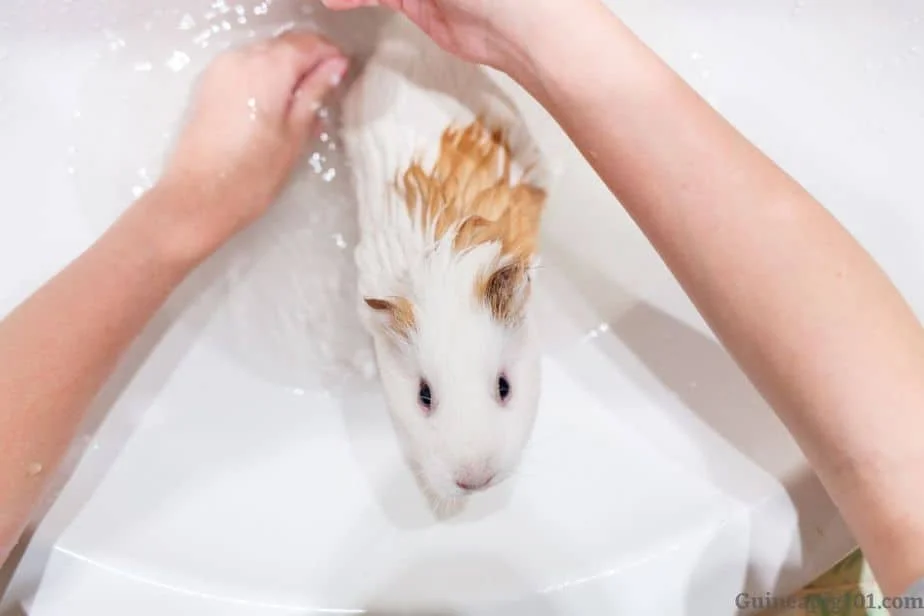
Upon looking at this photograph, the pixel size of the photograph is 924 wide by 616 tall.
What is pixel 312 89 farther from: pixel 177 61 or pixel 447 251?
pixel 447 251

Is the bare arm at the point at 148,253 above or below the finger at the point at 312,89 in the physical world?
below

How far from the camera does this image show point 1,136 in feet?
2.80

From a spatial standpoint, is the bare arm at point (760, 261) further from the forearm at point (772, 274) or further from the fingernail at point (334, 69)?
the fingernail at point (334, 69)

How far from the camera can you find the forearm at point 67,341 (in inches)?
25.3

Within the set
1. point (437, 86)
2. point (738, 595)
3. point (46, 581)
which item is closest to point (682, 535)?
point (738, 595)

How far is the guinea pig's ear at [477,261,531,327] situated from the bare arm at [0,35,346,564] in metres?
0.30

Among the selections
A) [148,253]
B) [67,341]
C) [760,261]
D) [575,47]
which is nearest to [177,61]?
[148,253]

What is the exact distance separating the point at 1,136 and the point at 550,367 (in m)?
0.63

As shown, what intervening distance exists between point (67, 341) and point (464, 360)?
1.07 ft

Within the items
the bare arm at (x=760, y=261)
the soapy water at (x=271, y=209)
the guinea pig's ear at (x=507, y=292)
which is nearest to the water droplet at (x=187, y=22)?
the soapy water at (x=271, y=209)

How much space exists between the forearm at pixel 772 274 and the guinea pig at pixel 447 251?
0.34ft

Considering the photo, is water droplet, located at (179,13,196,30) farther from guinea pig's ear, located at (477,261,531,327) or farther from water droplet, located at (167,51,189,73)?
guinea pig's ear, located at (477,261,531,327)

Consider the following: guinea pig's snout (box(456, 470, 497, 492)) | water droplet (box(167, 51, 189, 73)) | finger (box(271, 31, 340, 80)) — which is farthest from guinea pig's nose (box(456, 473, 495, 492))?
water droplet (box(167, 51, 189, 73))

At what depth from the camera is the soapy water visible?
0.87 meters
